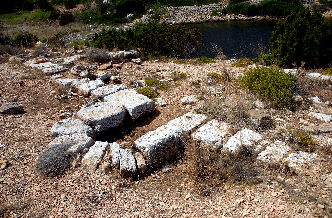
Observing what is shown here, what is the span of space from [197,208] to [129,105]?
3347 millimetres

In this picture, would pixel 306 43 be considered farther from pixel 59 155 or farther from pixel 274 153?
pixel 59 155

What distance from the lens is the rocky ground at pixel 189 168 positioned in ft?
14.8

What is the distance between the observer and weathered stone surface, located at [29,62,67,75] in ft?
34.3

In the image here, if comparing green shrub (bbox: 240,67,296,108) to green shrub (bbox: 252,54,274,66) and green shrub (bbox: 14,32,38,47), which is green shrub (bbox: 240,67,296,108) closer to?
green shrub (bbox: 252,54,274,66)

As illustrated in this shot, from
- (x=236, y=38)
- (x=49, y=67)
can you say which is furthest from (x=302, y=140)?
(x=236, y=38)

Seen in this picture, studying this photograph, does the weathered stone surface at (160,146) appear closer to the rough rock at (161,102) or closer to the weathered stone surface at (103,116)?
the weathered stone surface at (103,116)

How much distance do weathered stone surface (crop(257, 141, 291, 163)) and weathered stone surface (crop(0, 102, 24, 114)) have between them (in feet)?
21.5

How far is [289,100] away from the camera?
7.23m

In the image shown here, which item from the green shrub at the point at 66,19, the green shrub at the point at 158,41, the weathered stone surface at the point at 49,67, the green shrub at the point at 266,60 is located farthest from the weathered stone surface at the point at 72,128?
the green shrub at the point at 66,19

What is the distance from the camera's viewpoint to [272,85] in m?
7.55

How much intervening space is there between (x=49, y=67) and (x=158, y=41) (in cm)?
586

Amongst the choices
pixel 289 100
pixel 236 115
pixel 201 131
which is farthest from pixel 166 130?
pixel 289 100

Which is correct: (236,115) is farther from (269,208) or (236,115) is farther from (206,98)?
(269,208)

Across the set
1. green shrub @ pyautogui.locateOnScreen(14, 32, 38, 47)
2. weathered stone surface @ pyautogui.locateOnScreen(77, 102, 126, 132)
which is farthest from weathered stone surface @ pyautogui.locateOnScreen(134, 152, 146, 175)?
green shrub @ pyautogui.locateOnScreen(14, 32, 38, 47)
